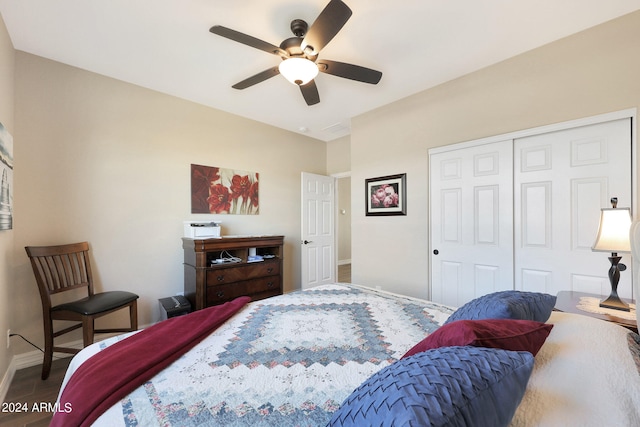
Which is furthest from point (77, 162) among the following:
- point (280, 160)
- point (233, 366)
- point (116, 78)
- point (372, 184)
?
point (372, 184)

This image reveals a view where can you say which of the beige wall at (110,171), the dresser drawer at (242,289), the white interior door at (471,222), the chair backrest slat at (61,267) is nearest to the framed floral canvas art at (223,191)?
the beige wall at (110,171)

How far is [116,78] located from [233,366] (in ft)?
10.3

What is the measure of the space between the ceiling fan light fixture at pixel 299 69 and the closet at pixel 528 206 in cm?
168

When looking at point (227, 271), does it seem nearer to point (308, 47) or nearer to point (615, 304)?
point (308, 47)

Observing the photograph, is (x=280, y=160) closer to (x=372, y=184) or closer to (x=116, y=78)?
(x=372, y=184)

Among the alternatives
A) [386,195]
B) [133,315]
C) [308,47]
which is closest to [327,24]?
[308,47]

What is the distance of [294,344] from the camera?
1189 mm

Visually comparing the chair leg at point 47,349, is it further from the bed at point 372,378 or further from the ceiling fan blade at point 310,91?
the ceiling fan blade at point 310,91

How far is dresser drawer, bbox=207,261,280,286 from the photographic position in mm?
2865

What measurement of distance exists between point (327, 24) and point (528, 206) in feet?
7.18

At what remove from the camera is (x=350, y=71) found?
203 cm

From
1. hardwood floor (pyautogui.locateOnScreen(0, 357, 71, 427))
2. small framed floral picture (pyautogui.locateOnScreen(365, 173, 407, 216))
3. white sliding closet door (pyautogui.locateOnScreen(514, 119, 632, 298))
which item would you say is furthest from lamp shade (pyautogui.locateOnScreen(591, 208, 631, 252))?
hardwood floor (pyautogui.locateOnScreen(0, 357, 71, 427))

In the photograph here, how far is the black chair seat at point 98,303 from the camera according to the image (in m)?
2.05

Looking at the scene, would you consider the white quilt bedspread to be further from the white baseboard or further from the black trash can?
the white baseboard
